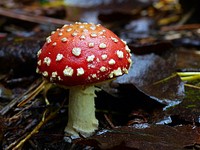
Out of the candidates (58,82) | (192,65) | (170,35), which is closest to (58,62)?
(58,82)

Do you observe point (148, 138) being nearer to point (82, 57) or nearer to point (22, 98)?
point (82, 57)

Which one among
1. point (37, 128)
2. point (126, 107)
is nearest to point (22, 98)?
point (37, 128)

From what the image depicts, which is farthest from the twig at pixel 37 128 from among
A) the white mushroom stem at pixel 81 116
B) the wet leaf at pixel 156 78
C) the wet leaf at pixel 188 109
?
the wet leaf at pixel 188 109

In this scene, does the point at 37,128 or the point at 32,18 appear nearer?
the point at 37,128

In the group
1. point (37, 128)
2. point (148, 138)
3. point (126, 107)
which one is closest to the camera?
point (148, 138)

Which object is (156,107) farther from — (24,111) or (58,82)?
(24,111)

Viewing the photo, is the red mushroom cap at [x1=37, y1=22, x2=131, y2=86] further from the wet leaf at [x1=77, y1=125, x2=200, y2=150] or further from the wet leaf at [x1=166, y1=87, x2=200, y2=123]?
the wet leaf at [x1=166, y1=87, x2=200, y2=123]

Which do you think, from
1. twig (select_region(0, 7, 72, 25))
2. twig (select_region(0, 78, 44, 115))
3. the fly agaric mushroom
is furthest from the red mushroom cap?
twig (select_region(0, 7, 72, 25))
